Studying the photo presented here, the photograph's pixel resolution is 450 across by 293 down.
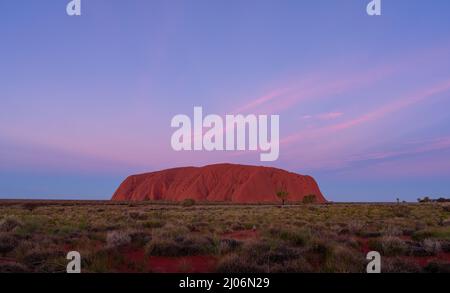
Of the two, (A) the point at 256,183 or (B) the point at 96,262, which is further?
(A) the point at 256,183

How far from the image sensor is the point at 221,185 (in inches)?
5251

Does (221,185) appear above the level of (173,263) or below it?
above

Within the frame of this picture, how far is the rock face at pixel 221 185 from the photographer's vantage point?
409ft

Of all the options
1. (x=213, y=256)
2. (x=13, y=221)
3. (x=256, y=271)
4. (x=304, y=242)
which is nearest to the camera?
(x=256, y=271)

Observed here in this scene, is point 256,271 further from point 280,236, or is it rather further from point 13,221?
point 13,221

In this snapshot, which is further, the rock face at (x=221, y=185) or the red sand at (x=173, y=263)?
the rock face at (x=221, y=185)

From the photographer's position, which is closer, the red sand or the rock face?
the red sand

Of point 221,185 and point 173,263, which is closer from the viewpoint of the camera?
point 173,263

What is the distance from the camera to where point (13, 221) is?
1716 centimetres

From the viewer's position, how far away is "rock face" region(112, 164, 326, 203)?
12481 cm
